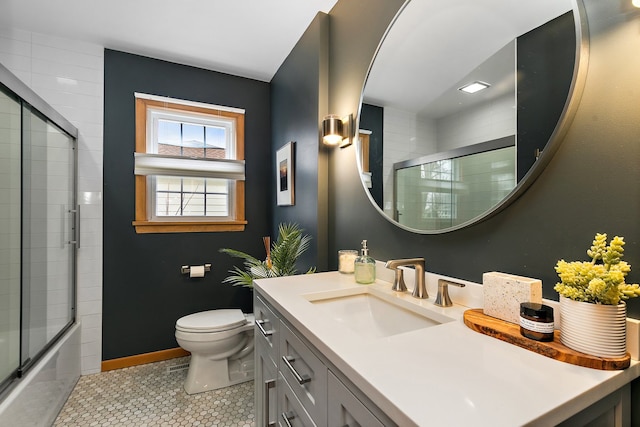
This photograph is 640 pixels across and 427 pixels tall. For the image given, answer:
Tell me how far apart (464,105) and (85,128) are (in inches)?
101

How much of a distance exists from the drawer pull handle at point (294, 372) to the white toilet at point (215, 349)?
1182 millimetres

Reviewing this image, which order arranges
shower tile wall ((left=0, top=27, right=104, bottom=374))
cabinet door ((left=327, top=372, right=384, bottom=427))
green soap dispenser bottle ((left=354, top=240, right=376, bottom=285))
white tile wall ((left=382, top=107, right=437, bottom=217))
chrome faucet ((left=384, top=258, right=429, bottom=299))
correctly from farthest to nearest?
shower tile wall ((left=0, top=27, right=104, bottom=374)) < green soap dispenser bottle ((left=354, top=240, right=376, bottom=285)) < white tile wall ((left=382, top=107, right=437, bottom=217)) < chrome faucet ((left=384, top=258, right=429, bottom=299)) < cabinet door ((left=327, top=372, right=384, bottom=427))

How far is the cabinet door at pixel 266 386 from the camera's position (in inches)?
45.8

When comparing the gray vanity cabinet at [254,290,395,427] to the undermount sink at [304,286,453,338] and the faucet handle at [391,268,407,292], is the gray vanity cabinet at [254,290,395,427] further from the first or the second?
the faucet handle at [391,268,407,292]

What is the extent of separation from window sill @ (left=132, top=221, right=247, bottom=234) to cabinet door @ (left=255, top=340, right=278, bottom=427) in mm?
1482

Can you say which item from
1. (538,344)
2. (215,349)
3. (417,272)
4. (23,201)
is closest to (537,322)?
(538,344)

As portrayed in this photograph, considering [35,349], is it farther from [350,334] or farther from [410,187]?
[410,187]

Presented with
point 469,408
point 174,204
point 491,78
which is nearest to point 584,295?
point 469,408

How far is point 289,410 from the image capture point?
1.01m

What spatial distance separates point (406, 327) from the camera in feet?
3.56

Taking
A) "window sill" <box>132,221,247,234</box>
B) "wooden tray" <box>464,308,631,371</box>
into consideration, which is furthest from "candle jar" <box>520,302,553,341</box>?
"window sill" <box>132,221,247,234</box>

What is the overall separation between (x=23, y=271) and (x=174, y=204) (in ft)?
3.49

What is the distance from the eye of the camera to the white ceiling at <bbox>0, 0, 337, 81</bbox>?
1897 mm

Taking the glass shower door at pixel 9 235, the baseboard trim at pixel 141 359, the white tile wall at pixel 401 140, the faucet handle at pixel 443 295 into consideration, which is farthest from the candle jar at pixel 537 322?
the baseboard trim at pixel 141 359
